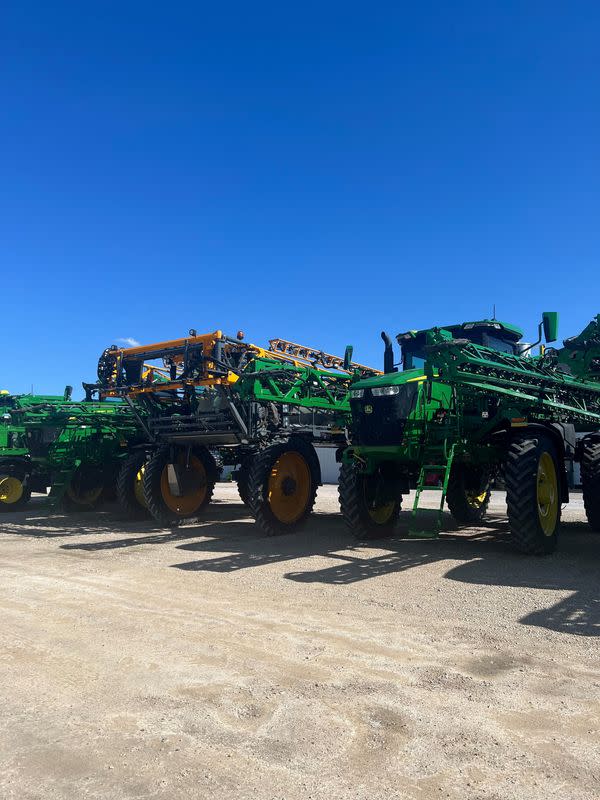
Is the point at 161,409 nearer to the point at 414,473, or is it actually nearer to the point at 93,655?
the point at 414,473

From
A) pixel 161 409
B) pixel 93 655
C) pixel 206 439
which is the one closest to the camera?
pixel 93 655

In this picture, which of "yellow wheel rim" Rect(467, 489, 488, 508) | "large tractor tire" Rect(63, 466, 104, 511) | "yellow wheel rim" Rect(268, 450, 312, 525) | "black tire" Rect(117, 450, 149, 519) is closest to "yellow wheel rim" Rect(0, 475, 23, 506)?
"large tractor tire" Rect(63, 466, 104, 511)

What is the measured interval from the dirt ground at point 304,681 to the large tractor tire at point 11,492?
9268 mm

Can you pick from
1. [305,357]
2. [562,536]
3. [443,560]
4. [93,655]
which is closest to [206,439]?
[305,357]

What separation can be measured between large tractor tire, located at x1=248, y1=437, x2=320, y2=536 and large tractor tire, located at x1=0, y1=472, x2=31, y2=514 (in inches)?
323

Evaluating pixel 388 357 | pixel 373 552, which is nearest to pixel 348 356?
pixel 388 357

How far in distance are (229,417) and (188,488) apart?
8.19 feet

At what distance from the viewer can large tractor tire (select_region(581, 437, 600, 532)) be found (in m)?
10.0

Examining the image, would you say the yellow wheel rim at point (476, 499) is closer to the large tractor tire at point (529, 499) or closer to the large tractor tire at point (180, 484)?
the large tractor tire at point (529, 499)

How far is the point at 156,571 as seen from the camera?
7.56 metres

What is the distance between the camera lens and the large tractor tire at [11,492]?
15812mm

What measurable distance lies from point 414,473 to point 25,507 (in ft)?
37.9

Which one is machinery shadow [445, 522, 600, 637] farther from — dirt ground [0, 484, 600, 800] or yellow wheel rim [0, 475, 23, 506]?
yellow wheel rim [0, 475, 23, 506]

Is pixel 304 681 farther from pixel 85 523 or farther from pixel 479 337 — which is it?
pixel 85 523
